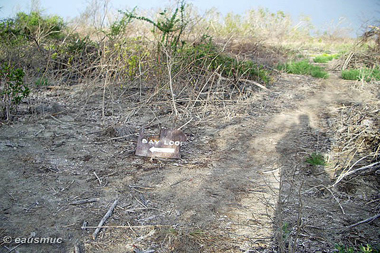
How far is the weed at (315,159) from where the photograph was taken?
136 inches

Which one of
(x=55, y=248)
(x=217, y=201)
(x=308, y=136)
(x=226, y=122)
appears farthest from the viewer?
(x=226, y=122)

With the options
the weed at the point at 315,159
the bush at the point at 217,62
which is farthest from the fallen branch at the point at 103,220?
the bush at the point at 217,62

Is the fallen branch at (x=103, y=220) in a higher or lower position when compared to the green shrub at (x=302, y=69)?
lower

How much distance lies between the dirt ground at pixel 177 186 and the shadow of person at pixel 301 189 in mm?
14

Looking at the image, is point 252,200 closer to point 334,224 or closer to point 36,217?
point 334,224

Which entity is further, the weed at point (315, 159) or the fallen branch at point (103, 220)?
the weed at point (315, 159)

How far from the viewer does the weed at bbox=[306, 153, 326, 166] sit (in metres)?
3.46

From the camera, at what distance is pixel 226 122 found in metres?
4.83

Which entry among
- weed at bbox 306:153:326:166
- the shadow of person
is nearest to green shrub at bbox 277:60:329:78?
the shadow of person

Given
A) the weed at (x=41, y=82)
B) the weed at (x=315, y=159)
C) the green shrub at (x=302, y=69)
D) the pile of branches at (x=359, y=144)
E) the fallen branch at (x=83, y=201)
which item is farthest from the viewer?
the green shrub at (x=302, y=69)

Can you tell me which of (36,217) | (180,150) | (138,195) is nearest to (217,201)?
(138,195)

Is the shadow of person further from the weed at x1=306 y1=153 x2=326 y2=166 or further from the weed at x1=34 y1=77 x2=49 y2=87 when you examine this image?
the weed at x1=34 y1=77 x2=49 y2=87

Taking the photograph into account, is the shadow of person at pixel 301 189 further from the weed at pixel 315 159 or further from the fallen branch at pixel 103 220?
the fallen branch at pixel 103 220

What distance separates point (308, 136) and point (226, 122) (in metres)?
1.26
